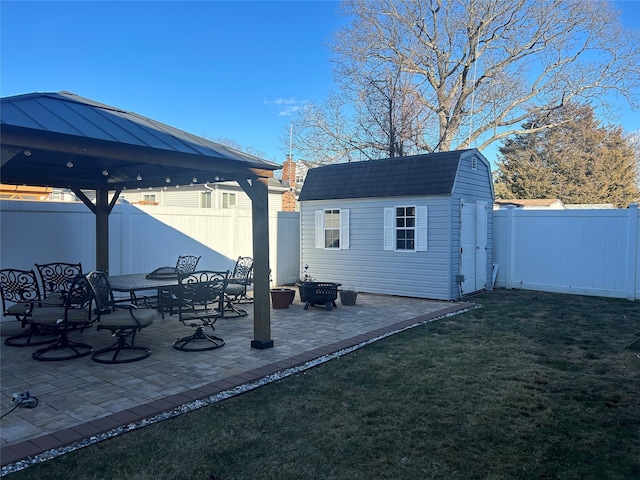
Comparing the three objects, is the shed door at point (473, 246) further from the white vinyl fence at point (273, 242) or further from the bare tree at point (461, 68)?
the bare tree at point (461, 68)

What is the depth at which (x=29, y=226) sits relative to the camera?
6820 millimetres

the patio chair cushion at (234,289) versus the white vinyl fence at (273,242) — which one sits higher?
the white vinyl fence at (273,242)

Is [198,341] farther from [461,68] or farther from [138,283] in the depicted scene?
[461,68]

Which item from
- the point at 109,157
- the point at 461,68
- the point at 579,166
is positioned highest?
the point at 461,68

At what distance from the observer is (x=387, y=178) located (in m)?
9.84

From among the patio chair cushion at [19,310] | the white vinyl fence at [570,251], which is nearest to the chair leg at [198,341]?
the patio chair cushion at [19,310]

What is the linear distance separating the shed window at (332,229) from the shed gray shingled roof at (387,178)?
40 cm

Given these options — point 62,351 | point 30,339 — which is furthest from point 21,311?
point 62,351

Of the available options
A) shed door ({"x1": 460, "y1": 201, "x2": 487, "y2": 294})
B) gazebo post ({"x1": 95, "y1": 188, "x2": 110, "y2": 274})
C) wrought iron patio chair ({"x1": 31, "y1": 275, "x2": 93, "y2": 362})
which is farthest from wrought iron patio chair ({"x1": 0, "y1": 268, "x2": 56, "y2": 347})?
shed door ({"x1": 460, "y1": 201, "x2": 487, "y2": 294})

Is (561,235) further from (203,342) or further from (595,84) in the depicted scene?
(595,84)

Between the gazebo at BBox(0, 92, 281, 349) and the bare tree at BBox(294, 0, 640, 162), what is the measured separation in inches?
480

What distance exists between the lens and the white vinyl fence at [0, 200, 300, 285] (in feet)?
22.1

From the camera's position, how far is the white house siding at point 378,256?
9.10m

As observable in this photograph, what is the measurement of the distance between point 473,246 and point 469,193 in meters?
1.19
